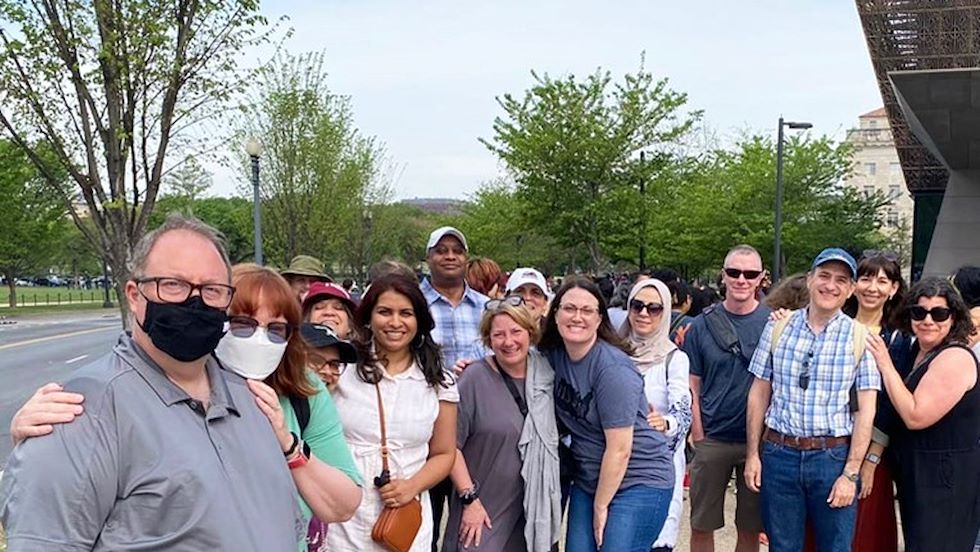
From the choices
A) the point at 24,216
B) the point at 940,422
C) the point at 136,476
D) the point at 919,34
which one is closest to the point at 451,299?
the point at 940,422

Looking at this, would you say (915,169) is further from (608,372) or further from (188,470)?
(188,470)

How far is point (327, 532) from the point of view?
325 cm

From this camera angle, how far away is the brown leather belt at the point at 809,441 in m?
3.98

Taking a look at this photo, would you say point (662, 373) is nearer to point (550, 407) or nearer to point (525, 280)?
point (550, 407)

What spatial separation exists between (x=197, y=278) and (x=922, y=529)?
383cm

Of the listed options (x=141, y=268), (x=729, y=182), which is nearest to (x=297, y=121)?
(x=729, y=182)

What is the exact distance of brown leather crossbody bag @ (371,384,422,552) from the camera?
3264 mm

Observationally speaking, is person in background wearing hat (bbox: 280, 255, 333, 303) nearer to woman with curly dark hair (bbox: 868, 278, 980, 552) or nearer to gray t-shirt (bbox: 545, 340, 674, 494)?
gray t-shirt (bbox: 545, 340, 674, 494)

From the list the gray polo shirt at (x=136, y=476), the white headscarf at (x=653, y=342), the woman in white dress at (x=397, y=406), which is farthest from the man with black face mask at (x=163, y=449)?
the white headscarf at (x=653, y=342)

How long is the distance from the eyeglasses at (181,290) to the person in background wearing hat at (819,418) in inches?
124

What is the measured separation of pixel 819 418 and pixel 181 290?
330 centimetres

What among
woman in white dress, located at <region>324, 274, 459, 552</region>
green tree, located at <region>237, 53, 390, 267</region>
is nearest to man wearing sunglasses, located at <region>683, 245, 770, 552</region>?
woman in white dress, located at <region>324, 274, 459, 552</region>

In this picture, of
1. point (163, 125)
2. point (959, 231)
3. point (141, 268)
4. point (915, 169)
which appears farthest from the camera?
point (915, 169)

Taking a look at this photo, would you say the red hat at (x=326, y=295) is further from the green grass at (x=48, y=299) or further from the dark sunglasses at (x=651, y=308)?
the green grass at (x=48, y=299)
